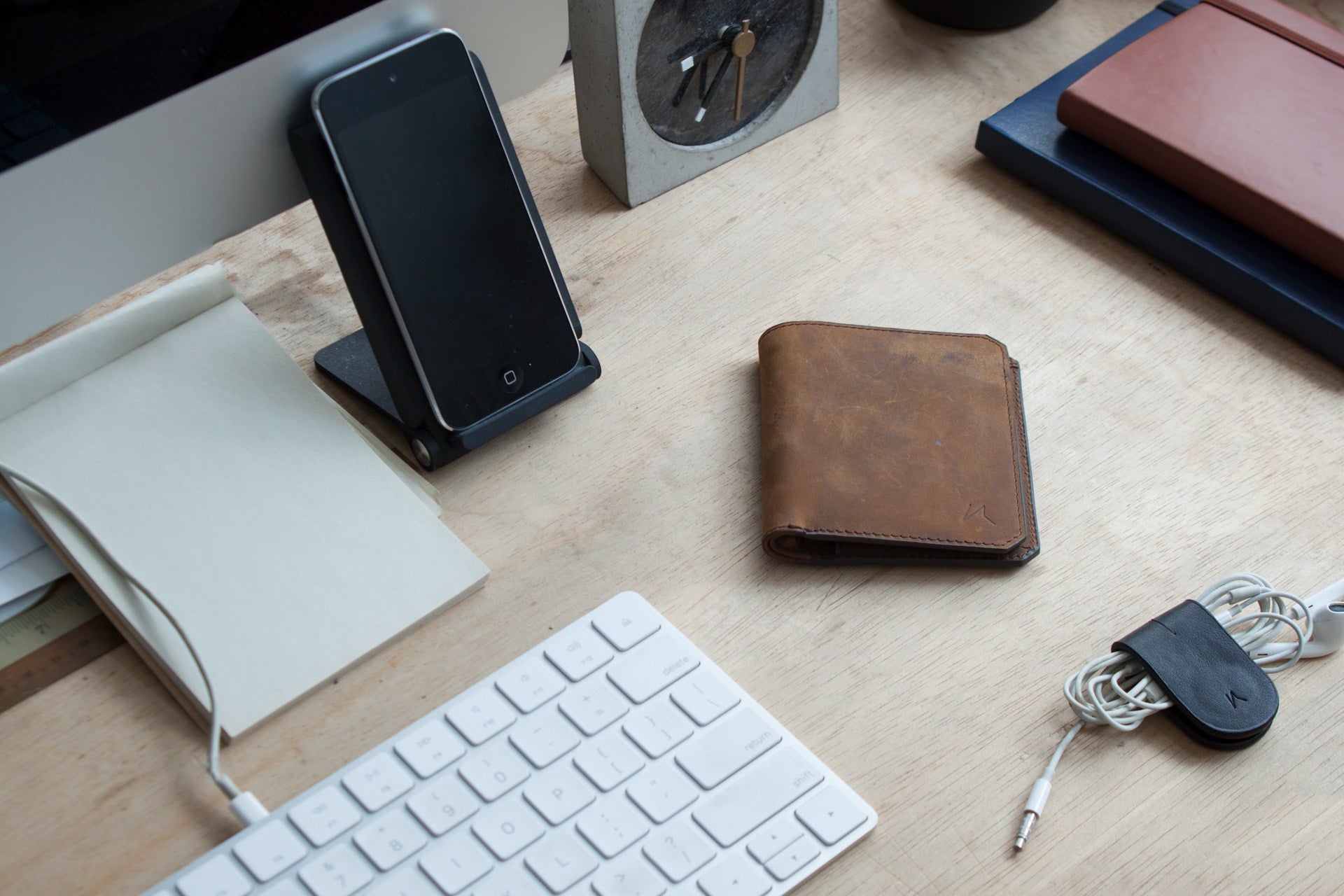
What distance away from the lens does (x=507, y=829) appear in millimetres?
529

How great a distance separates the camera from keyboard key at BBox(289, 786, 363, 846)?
0.53 metres

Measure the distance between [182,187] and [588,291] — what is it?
277mm

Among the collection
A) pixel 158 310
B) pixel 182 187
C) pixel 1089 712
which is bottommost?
pixel 1089 712

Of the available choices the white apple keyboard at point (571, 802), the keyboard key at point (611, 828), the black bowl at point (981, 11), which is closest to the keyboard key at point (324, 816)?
the white apple keyboard at point (571, 802)

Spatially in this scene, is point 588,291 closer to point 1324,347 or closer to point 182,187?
point 182,187

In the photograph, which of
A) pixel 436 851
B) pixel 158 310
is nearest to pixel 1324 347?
pixel 436 851

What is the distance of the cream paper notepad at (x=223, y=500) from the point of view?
0.59 m

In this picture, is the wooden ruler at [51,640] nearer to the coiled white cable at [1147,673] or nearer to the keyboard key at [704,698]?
the keyboard key at [704,698]

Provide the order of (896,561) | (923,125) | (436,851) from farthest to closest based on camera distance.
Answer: (923,125) < (896,561) < (436,851)

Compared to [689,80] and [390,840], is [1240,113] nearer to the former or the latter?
[689,80]

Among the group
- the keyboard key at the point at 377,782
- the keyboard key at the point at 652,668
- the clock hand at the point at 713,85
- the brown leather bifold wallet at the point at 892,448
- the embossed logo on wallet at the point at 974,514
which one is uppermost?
the clock hand at the point at 713,85

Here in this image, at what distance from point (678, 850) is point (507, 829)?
0.08 meters

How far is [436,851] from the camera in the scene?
1.71 feet

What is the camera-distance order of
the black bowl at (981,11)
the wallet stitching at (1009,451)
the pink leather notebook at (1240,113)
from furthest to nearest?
the black bowl at (981,11), the pink leather notebook at (1240,113), the wallet stitching at (1009,451)
